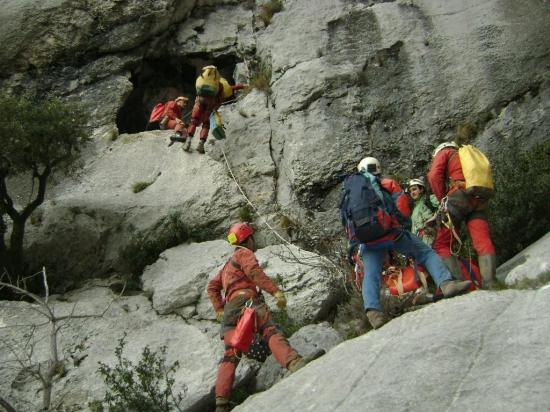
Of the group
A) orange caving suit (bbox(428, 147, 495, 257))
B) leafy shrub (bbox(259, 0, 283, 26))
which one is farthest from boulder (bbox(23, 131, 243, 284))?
orange caving suit (bbox(428, 147, 495, 257))

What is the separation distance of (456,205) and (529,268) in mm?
1009

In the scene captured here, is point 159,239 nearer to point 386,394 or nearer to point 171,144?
point 171,144

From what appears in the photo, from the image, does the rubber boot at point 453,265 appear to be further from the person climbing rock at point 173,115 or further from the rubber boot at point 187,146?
the person climbing rock at point 173,115

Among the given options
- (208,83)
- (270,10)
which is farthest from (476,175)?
(270,10)

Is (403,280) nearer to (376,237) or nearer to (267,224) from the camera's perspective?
(376,237)

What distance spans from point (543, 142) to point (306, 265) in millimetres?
4325

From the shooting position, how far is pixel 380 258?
6.69 metres

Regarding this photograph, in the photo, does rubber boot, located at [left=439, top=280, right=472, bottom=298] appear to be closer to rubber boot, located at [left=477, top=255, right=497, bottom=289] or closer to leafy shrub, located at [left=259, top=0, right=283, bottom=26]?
rubber boot, located at [left=477, top=255, right=497, bottom=289]

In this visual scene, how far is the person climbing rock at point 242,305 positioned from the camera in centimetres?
686

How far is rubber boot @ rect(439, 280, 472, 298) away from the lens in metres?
6.27

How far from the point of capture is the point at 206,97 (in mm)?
12602

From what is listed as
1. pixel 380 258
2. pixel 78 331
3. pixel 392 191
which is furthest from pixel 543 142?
→ pixel 78 331

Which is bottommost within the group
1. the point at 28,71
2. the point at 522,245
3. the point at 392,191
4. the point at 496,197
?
the point at 522,245

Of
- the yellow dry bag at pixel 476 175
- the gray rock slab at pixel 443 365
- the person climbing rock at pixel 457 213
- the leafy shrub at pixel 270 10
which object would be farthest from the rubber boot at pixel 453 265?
the leafy shrub at pixel 270 10
